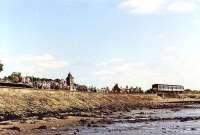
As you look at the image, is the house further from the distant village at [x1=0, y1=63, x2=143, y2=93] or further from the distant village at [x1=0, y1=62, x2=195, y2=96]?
the distant village at [x1=0, y1=63, x2=143, y2=93]

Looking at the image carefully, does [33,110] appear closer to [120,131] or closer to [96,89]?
[120,131]

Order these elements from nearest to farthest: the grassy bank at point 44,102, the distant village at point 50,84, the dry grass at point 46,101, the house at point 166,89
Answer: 1. the grassy bank at point 44,102
2. the dry grass at point 46,101
3. the distant village at point 50,84
4. the house at point 166,89

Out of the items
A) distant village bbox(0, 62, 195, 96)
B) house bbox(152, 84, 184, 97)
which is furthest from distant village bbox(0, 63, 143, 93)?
house bbox(152, 84, 184, 97)

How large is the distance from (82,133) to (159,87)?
120 meters

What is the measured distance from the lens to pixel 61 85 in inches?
3499

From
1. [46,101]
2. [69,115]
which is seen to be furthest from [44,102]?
[69,115]

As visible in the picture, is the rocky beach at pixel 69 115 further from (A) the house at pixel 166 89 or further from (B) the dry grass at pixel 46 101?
(A) the house at pixel 166 89

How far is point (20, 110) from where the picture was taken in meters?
58.2

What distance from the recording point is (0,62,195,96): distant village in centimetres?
7886

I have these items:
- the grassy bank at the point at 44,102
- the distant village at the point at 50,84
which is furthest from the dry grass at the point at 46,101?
the distant village at the point at 50,84

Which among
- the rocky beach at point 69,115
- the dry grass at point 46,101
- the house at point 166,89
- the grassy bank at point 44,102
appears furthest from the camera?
the house at point 166,89

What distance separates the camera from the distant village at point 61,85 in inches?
3105

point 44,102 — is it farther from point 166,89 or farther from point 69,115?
point 166,89

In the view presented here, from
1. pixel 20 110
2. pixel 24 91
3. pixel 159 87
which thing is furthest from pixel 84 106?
pixel 159 87
